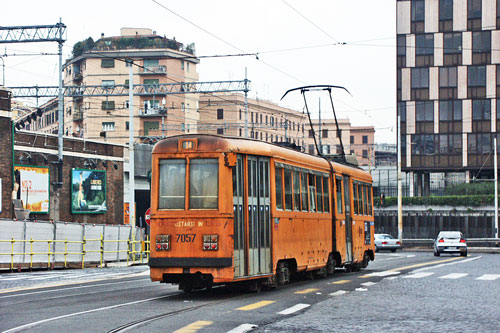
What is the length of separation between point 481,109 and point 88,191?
3794 centimetres

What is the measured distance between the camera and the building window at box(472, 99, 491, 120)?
74.4 meters

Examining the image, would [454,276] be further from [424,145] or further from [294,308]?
[424,145]

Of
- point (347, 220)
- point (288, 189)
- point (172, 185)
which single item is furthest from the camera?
point (347, 220)

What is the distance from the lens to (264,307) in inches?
540

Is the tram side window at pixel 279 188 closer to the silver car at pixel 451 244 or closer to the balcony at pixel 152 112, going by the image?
the silver car at pixel 451 244

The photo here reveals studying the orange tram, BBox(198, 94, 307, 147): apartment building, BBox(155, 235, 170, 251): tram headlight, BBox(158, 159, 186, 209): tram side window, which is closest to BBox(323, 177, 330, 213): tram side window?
the orange tram

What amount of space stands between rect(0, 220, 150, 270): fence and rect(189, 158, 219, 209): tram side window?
14.6 metres

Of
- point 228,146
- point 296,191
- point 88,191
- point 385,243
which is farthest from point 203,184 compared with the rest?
point 385,243

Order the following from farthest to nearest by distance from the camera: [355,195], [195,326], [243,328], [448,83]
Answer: [448,83], [355,195], [195,326], [243,328]

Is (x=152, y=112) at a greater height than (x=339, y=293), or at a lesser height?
greater

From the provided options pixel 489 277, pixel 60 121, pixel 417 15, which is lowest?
pixel 489 277

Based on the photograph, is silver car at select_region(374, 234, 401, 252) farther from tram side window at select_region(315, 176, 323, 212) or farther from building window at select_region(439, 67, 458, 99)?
tram side window at select_region(315, 176, 323, 212)

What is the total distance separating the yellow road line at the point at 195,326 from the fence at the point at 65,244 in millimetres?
18598

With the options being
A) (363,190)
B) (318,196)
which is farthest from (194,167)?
(363,190)
